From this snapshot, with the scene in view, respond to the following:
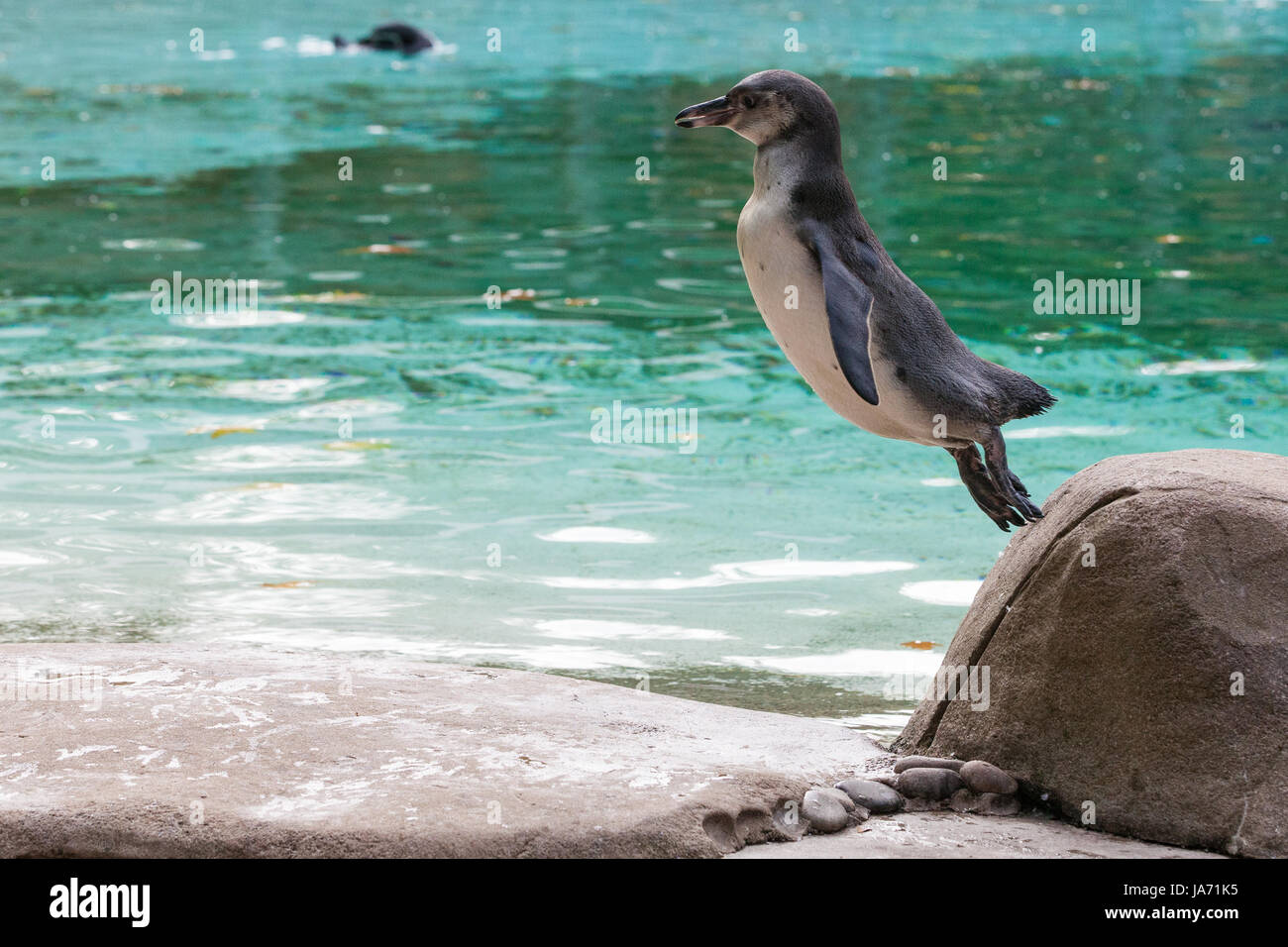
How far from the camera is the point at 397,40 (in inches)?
1045

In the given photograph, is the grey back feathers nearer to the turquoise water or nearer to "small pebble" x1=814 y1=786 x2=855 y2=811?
"small pebble" x1=814 y1=786 x2=855 y2=811

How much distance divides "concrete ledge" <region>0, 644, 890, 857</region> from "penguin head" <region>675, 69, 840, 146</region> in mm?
1555

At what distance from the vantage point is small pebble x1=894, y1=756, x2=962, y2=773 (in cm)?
444

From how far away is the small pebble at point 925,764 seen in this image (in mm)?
4438

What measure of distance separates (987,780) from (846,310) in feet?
4.42

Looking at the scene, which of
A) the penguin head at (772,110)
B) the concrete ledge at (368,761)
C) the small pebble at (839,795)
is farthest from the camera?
the small pebble at (839,795)

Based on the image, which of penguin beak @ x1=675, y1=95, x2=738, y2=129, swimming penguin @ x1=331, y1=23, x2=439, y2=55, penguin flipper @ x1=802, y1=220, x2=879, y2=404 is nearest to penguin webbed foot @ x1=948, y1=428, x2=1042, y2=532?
penguin flipper @ x1=802, y1=220, x2=879, y2=404

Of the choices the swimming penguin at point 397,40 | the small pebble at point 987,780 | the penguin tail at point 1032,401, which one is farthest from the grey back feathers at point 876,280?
the swimming penguin at point 397,40

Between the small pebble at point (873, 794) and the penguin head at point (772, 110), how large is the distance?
1631mm

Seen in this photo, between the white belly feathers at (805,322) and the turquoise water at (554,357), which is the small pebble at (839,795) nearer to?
the white belly feathers at (805,322)

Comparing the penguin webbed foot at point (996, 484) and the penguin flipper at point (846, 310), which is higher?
the penguin flipper at point (846, 310)

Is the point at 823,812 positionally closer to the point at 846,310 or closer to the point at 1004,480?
the point at 1004,480

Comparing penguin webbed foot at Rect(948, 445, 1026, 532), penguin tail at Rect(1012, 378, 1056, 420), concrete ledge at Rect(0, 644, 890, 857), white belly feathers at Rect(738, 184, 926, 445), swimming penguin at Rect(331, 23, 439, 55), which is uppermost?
swimming penguin at Rect(331, 23, 439, 55)

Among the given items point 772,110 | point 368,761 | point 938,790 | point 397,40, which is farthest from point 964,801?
point 397,40
